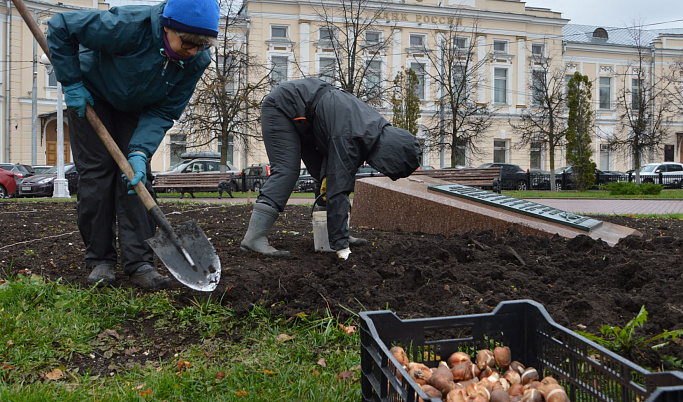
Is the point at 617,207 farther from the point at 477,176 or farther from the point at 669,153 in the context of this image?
the point at 669,153

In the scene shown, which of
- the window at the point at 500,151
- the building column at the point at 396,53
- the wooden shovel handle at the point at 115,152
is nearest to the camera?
the wooden shovel handle at the point at 115,152

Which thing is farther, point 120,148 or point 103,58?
point 120,148

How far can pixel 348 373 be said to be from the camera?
6.86ft

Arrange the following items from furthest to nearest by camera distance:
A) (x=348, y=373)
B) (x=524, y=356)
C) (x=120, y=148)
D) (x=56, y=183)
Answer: (x=56, y=183) → (x=120, y=148) → (x=348, y=373) → (x=524, y=356)

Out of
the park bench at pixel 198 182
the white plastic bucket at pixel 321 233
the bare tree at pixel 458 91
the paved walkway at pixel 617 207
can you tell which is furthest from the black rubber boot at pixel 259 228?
the bare tree at pixel 458 91

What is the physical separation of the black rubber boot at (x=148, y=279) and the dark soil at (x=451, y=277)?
0.08m

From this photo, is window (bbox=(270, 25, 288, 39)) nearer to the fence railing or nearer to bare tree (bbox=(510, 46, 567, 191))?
bare tree (bbox=(510, 46, 567, 191))

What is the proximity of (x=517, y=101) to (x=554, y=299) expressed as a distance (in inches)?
1368

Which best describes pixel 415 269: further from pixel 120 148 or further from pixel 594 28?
pixel 594 28

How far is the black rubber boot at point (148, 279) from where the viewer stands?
323cm

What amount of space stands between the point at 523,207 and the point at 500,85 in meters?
32.1

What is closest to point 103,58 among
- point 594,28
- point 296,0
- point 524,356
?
point 524,356

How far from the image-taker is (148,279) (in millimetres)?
3279

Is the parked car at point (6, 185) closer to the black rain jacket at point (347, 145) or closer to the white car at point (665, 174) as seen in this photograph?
the black rain jacket at point (347, 145)
